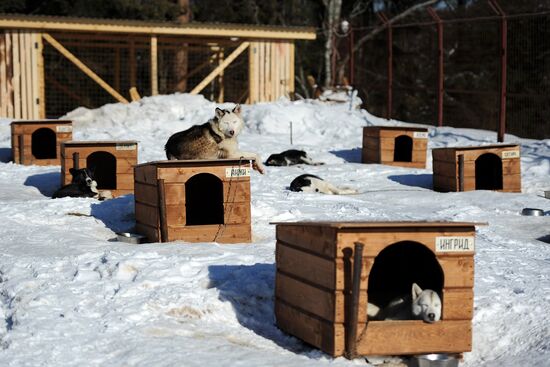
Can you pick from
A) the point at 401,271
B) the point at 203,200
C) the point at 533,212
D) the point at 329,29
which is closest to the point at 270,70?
the point at 329,29

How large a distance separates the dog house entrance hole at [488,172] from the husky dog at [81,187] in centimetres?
565

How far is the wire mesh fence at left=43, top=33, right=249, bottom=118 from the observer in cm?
2588

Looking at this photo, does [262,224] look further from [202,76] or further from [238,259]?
[202,76]

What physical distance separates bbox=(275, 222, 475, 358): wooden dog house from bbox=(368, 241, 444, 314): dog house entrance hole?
728 millimetres

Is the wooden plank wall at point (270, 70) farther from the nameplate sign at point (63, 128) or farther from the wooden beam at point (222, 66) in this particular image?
the nameplate sign at point (63, 128)

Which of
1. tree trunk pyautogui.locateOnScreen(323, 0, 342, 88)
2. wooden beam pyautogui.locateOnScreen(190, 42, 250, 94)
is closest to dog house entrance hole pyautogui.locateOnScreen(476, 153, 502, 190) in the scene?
wooden beam pyautogui.locateOnScreen(190, 42, 250, 94)

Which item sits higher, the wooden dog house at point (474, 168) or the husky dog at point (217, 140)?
the husky dog at point (217, 140)

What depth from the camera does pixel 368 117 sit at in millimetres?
23719

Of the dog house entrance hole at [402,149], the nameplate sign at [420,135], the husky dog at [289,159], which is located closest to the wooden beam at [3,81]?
the husky dog at [289,159]

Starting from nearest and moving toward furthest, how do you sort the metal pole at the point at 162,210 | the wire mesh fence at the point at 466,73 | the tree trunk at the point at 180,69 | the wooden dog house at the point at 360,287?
the wooden dog house at the point at 360,287, the metal pole at the point at 162,210, the wire mesh fence at the point at 466,73, the tree trunk at the point at 180,69

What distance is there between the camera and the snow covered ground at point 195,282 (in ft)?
23.9

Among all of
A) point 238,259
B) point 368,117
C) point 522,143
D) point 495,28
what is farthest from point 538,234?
point 495,28

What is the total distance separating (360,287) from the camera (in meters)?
7.03

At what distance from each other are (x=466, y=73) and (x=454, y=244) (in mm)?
23281
